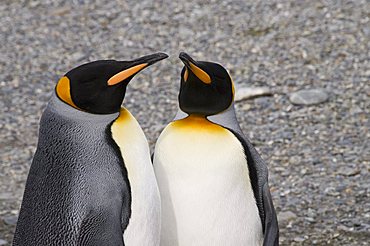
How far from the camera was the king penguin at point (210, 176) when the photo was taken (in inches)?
143

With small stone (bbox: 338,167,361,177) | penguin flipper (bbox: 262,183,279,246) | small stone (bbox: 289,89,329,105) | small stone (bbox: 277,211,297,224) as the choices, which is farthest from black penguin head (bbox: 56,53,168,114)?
small stone (bbox: 289,89,329,105)

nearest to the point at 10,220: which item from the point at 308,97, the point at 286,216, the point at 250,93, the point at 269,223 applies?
the point at 286,216

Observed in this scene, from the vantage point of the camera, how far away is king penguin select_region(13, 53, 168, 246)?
325cm

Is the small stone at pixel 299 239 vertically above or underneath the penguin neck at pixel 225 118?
underneath

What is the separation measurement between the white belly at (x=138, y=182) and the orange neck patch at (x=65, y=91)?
19cm

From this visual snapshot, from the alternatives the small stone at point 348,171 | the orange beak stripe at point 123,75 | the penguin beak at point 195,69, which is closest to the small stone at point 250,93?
the small stone at point 348,171

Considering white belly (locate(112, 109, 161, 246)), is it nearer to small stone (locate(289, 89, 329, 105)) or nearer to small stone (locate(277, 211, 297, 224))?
small stone (locate(277, 211, 297, 224))

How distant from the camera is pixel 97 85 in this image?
3.28 metres

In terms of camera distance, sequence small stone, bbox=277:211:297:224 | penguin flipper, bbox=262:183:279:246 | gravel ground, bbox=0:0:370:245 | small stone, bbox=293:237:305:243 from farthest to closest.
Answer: gravel ground, bbox=0:0:370:245 < small stone, bbox=277:211:297:224 < small stone, bbox=293:237:305:243 < penguin flipper, bbox=262:183:279:246

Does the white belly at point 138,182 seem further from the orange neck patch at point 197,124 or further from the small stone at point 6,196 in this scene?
the small stone at point 6,196

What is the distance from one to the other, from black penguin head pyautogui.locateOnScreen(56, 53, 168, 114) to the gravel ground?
5.66 feet

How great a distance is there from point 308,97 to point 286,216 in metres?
1.61

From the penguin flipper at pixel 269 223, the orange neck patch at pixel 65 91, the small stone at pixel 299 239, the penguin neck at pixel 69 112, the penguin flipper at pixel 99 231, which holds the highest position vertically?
the orange neck patch at pixel 65 91

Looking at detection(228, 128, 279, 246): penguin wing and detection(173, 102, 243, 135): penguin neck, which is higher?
detection(173, 102, 243, 135): penguin neck
